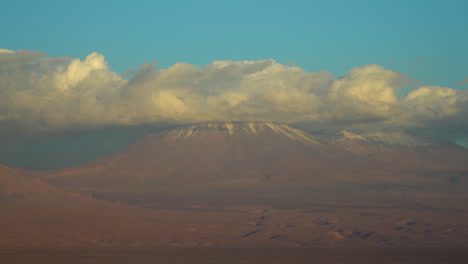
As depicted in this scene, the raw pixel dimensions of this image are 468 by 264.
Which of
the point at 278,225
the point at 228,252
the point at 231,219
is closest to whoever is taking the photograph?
the point at 228,252

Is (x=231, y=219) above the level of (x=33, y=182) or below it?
below

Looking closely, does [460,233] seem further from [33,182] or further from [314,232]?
[33,182]

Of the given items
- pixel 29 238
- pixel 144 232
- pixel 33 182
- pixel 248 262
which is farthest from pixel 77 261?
pixel 33 182

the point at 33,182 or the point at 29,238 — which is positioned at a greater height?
the point at 33,182

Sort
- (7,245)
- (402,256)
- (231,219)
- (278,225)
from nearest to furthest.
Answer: (402,256), (7,245), (278,225), (231,219)

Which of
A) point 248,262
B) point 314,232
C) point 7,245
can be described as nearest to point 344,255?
point 248,262

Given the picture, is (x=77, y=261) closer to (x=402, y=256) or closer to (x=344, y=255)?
(x=344, y=255)

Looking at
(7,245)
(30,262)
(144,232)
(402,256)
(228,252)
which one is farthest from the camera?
(144,232)

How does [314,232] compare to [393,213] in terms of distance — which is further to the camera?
[393,213]

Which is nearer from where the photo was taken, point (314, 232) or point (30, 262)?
point (30, 262)
